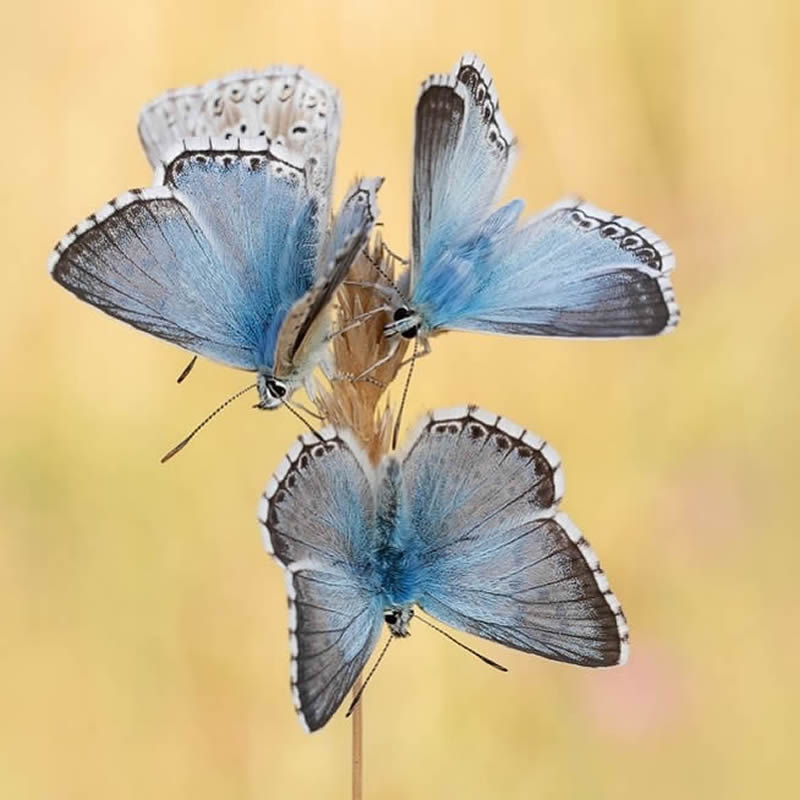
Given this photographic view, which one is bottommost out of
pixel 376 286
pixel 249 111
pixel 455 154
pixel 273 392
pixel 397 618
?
pixel 397 618

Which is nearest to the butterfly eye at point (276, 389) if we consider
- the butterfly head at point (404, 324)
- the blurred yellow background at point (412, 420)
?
the butterfly head at point (404, 324)

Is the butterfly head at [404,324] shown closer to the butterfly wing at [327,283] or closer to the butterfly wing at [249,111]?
the butterfly wing at [327,283]

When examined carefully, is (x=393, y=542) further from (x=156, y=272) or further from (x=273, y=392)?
(x=156, y=272)

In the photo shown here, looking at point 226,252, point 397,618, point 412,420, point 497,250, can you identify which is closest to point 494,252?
point 497,250

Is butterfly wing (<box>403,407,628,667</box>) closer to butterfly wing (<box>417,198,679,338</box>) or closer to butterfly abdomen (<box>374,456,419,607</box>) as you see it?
butterfly abdomen (<box>374,456,419,607</box>)

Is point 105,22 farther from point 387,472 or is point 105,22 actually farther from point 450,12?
point 387,472

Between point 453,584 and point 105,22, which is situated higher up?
point 105,22

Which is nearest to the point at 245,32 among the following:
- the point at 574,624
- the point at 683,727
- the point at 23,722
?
the point at 23,722
